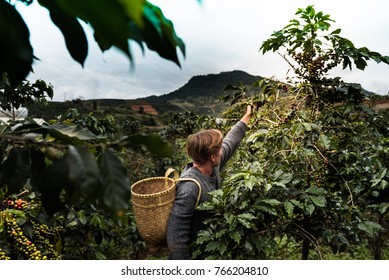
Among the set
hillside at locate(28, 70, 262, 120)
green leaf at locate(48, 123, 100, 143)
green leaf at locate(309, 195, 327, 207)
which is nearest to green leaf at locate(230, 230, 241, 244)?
green leaf at locate(309, 195, 327, 207)

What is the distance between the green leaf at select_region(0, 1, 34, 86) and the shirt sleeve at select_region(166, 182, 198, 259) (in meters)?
1.46

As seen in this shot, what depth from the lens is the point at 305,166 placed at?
2162 mm

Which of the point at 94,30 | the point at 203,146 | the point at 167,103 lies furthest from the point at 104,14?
the point at 167,103

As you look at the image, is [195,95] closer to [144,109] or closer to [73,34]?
[144,109]

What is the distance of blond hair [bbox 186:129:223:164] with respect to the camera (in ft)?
6.50

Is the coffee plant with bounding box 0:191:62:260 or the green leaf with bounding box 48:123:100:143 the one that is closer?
the green leaf with bounding box 48:123:100:143

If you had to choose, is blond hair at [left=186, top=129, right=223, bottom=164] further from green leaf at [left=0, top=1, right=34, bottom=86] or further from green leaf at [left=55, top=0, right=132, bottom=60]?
green leaf at [left=55, top=0, right=132, bottom=60]

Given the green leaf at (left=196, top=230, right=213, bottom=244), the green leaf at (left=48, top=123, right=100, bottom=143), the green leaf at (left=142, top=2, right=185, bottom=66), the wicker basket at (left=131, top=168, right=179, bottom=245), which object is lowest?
the green leaf at (left=196, top=230, right=213, bottom=244)

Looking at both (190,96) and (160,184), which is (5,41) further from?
(190,96)

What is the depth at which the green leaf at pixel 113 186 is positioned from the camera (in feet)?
1.35

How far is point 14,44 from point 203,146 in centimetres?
158

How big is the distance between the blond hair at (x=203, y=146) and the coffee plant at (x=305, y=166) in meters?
0.18

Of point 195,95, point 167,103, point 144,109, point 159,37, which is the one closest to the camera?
point 159,37

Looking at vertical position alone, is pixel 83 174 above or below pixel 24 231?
above
